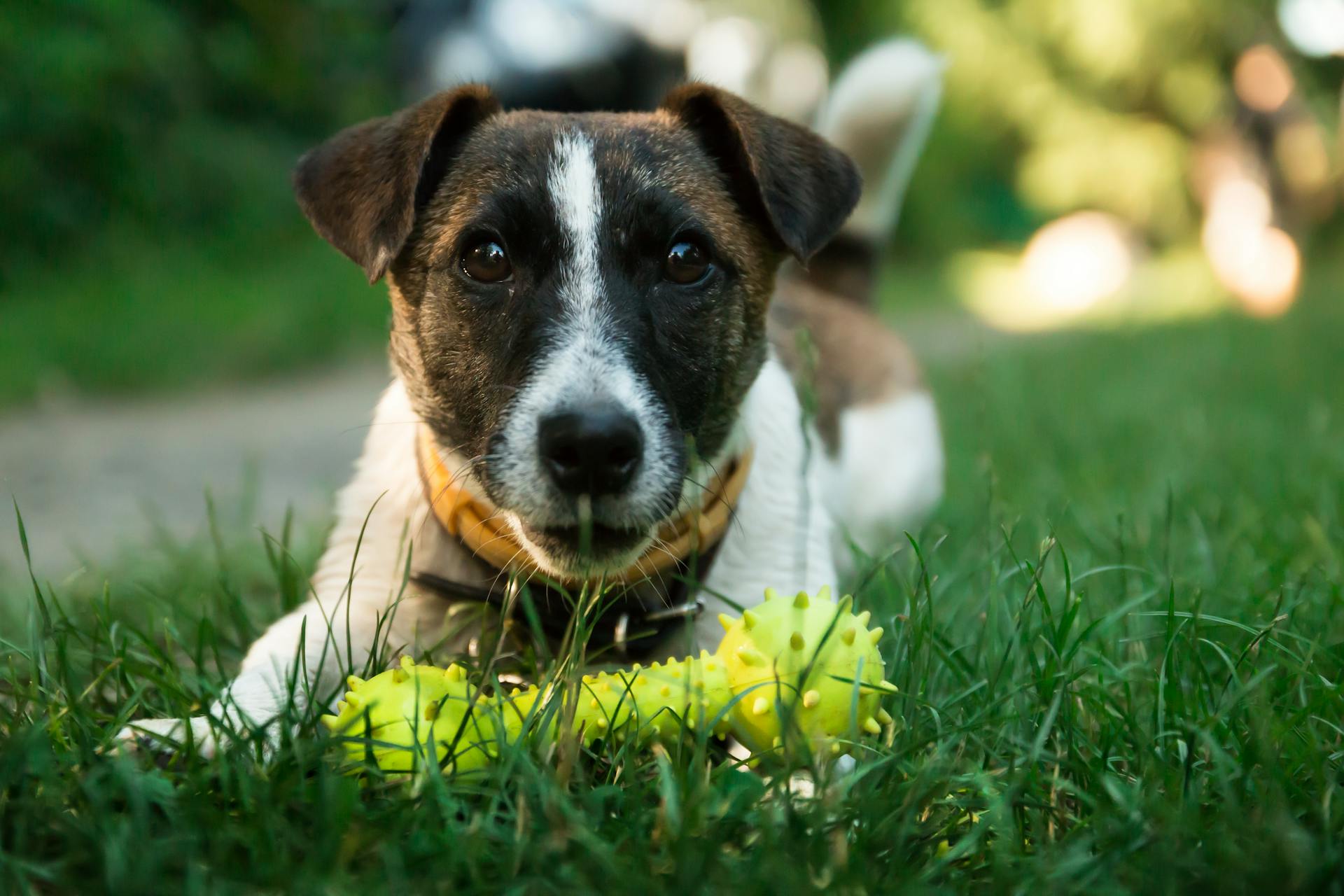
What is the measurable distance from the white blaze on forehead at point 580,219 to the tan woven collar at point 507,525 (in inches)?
18.7

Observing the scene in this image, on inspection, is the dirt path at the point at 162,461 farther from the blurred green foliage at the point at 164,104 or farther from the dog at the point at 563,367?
the blurred green foliage at the point at 164,104

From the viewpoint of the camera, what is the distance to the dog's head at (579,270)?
2234 millimetres

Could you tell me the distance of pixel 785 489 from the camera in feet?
9.73

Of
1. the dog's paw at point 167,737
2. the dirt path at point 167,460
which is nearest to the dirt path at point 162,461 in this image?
the dirt path at point 167,460

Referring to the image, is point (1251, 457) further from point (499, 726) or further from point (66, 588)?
point (66, 588)

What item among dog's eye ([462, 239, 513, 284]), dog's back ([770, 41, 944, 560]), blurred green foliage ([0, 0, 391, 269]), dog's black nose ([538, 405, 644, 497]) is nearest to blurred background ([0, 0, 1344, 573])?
blurred green foliage ([0, 0, 391, 269])

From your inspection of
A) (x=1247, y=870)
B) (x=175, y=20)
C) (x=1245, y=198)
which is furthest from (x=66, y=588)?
(x=1245, y=198)

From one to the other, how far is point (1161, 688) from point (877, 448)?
2309 mm

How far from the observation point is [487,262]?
8.21ft

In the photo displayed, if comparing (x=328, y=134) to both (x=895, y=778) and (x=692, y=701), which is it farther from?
(x=895, y=778)

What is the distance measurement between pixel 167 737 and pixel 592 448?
0.85 m

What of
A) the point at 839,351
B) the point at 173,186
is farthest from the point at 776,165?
the point at 173,186

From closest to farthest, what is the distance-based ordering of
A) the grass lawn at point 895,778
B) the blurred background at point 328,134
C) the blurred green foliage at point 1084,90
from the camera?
the grass lawn at point 895,778 → the blurred background at point 328,134 → the blurred green foliage at point 1084,90

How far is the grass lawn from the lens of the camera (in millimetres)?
1602
